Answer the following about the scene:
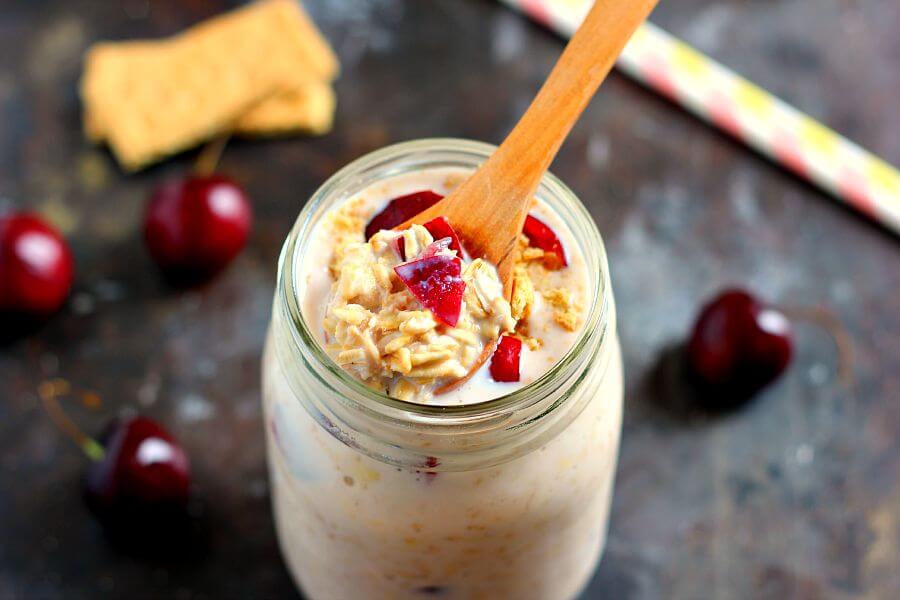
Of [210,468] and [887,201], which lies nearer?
[210,468]

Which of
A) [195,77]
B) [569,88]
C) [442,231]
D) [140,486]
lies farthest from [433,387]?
[195,77]

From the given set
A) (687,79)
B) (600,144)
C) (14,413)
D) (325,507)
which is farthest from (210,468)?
(687,79)

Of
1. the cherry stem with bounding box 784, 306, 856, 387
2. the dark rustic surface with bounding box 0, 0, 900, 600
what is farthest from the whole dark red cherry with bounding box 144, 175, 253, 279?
the cherry stem with bounding box 784, 306, 856, 387

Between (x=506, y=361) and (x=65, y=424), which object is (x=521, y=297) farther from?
(x=65, y=424)

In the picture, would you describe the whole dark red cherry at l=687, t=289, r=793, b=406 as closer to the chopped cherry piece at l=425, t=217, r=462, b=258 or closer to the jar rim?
the jar rim

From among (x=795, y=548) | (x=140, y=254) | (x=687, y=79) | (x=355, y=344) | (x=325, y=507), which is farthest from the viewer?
(x=687, y=79)

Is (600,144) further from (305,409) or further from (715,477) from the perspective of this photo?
(305,409)

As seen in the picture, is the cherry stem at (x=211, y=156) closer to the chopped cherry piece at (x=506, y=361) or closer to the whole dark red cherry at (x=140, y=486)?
the whole dark red cherry at (x=140, y=486)
